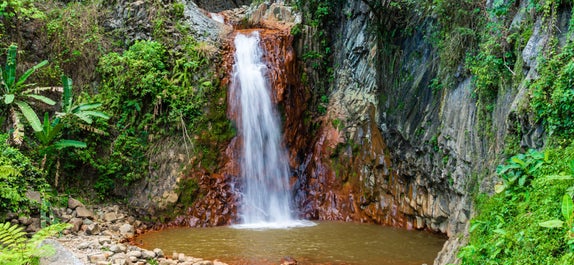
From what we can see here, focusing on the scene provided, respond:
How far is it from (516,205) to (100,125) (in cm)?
872

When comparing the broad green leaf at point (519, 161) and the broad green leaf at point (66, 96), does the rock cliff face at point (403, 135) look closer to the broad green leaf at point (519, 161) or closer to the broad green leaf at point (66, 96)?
the broad green leaf at point (519, 161)

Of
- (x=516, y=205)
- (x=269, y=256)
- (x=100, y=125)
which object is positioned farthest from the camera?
(x=100, y=125)

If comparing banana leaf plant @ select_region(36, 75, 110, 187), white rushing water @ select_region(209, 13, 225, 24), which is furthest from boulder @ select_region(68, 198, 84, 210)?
white rushing water @ select_region(209, 13, 225, 24)

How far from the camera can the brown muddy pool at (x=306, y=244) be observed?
22.7ft

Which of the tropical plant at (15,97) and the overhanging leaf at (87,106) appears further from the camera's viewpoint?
the overhanging leaf at (87,106)

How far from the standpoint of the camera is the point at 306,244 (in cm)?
772

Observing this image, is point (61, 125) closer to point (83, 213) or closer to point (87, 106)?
point (87, 106)

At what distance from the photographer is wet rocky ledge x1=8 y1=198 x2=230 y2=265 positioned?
6.13m

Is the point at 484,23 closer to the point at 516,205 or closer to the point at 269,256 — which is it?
the point at 516,205

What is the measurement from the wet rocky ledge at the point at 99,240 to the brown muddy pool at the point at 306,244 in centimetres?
40

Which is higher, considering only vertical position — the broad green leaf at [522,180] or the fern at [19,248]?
the broad green leaf at [522,180]

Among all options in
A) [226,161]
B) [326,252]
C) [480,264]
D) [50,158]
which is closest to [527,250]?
[480,264]

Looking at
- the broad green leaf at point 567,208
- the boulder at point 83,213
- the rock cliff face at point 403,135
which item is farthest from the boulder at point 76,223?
the broad green leaf at point 567,208

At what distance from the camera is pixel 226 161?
10.3m
